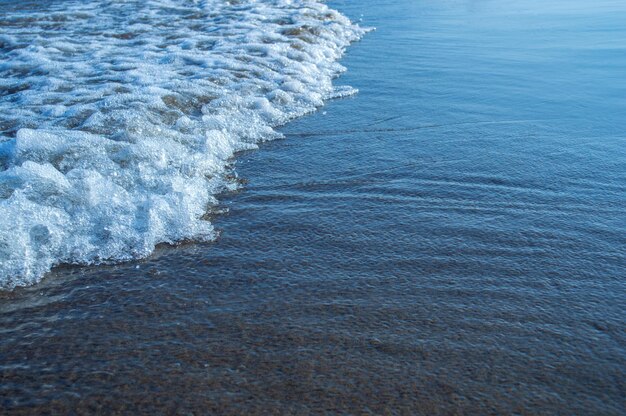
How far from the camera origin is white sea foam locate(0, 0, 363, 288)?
3.55 m

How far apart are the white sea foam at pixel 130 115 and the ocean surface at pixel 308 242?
0.02 meters

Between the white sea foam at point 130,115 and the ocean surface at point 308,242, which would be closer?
the ocean surface at point 308,242

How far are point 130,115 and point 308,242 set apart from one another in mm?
2583

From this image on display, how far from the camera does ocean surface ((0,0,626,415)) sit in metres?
2.48

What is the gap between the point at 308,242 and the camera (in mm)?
3631

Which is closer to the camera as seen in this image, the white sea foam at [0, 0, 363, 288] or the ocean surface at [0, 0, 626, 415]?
the ocean surface at [0, 0, 626, 415]

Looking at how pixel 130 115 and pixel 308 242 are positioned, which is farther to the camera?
pixel 130 115

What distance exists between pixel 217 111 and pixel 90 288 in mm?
3179

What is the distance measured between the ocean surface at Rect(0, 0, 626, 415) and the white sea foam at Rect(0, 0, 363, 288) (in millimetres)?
21

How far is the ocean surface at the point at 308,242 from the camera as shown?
2.48 m

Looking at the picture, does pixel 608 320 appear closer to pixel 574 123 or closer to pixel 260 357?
pixel 260 357

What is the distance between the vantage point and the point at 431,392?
7.91 ft

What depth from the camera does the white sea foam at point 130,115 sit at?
3549 millimetres

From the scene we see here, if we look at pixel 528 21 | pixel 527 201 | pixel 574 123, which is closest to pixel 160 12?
pixel 528 21
